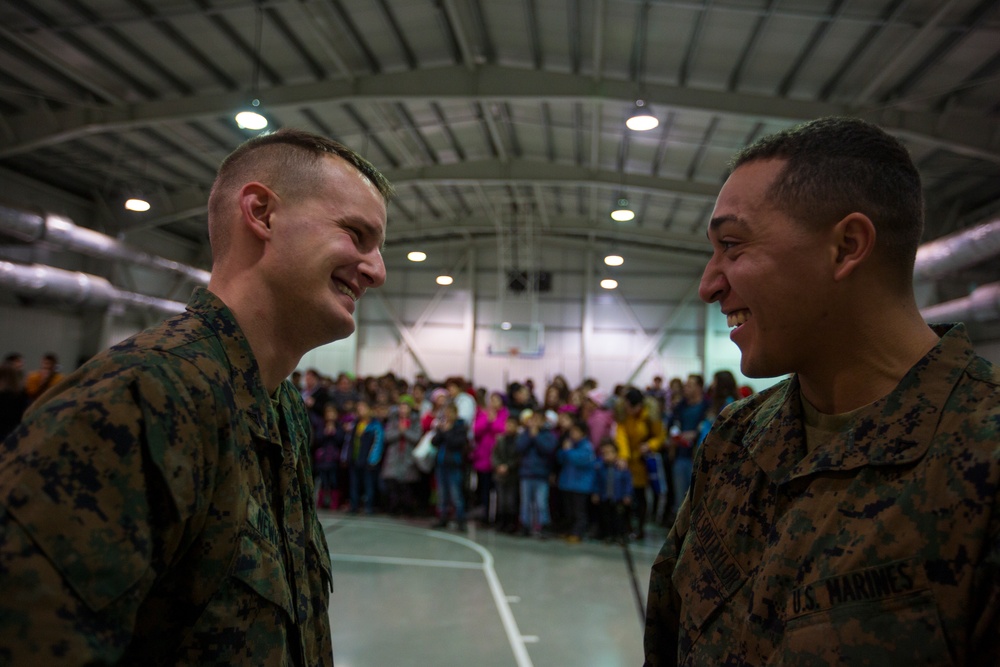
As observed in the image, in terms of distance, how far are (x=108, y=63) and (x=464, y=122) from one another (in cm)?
603

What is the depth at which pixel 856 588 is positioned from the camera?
101cm

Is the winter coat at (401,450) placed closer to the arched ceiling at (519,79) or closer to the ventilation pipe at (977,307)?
the arched ceiling at (519,79)

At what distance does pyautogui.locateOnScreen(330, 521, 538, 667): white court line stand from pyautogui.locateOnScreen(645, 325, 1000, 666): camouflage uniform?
119 inches

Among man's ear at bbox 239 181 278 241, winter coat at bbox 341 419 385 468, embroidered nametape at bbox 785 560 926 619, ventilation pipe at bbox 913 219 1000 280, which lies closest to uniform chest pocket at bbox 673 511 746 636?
embroidered nametape at bbox 785 560 926 619

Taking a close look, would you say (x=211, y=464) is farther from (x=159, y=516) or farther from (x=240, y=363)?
(x=240, y=363)

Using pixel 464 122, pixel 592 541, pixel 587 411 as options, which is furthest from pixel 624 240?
pixel 592 541

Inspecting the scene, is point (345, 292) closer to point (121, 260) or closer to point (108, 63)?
point (108, 63)

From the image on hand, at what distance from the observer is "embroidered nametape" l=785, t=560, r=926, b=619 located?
0.98m

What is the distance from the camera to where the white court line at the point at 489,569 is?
13.5 feet

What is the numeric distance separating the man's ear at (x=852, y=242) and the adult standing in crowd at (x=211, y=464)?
0.98 meters

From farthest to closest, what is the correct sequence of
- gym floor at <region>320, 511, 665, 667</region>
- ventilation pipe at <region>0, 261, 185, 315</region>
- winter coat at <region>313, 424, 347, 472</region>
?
1. ventilation pipe at <region>0, 261, 185, 315</region>
2. winter coat at <region>313, 424, 347, 472</region>
3. gym floor at <region>320, 511, 665, 667</region>

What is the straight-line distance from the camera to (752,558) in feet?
4.08

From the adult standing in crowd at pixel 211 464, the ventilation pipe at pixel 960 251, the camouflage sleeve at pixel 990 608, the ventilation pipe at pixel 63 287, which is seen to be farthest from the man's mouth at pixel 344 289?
the ventilation pipe at pixel 63 287

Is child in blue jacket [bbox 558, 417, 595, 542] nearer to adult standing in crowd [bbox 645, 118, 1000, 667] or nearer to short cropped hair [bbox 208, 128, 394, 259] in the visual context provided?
adult standing in crowd [bbox 645, 118, 1000, 667]
